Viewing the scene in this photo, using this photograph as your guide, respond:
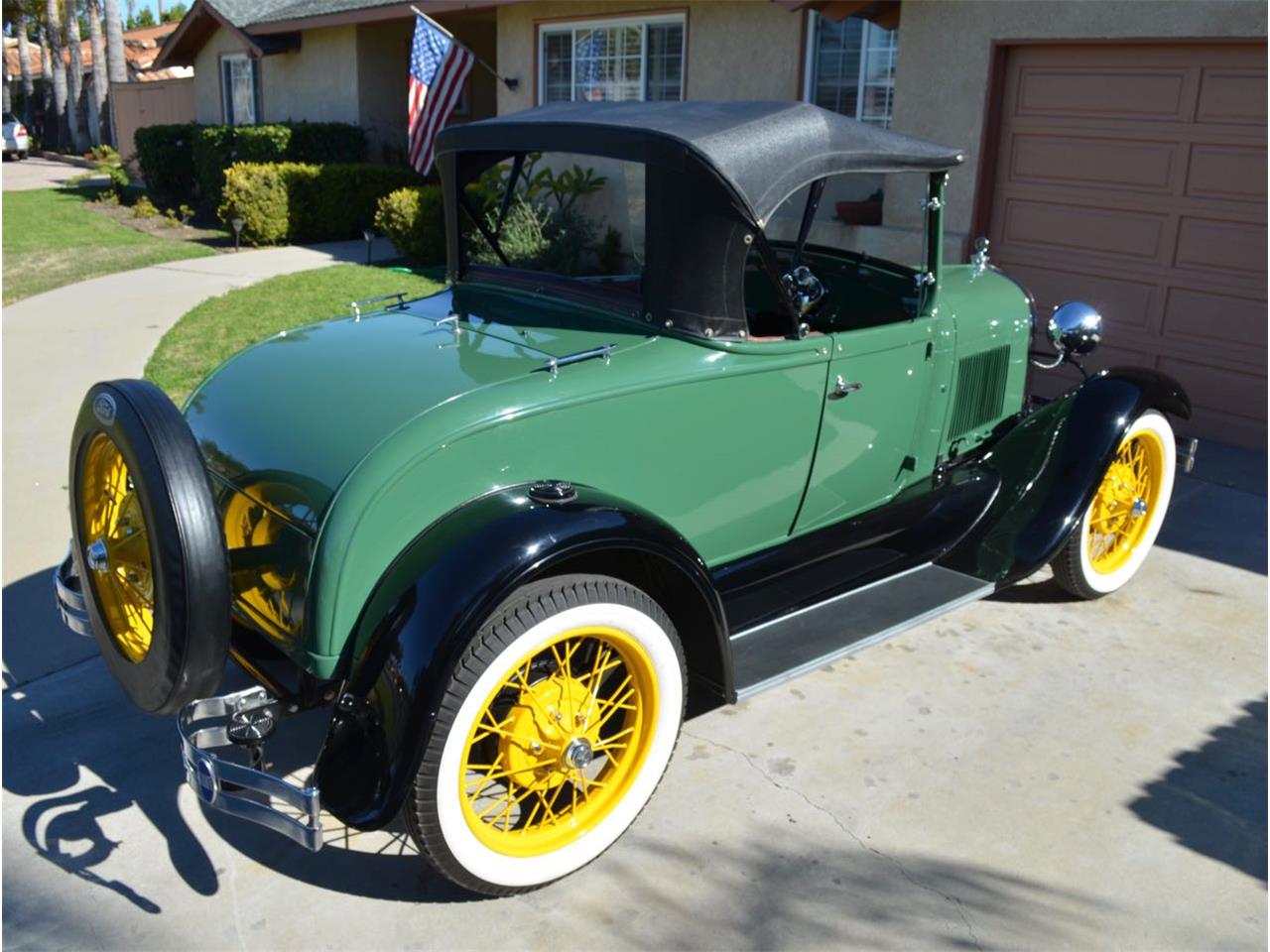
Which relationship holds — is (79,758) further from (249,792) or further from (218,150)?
(218,150)

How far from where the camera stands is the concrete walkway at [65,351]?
504 cm

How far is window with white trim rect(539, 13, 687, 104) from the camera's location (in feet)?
34.2

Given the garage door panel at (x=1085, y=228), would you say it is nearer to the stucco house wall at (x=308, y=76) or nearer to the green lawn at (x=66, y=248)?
the green lawn at (x=66, y=248)

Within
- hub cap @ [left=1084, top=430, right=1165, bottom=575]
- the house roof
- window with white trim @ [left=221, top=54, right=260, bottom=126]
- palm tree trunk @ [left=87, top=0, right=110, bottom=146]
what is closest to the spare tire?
hub cap @ [left=1084, top=430, right=1165, bottom=575]

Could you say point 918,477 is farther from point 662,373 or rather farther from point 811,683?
point 662,373

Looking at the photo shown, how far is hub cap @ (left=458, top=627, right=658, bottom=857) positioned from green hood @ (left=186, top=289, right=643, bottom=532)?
0.69 m

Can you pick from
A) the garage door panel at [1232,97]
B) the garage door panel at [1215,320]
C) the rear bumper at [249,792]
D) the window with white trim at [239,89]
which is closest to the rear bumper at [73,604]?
the rear bumper at [249,792]

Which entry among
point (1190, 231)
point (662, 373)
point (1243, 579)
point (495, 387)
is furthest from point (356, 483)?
point (1190, 231)

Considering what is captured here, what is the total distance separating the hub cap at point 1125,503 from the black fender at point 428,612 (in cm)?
243

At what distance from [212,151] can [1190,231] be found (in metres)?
14.2

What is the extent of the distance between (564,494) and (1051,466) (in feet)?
7.36

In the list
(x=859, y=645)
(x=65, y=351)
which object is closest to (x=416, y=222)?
(x=65, y=351)

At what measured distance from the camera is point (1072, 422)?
4285 mm

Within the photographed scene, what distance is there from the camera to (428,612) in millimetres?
2559
